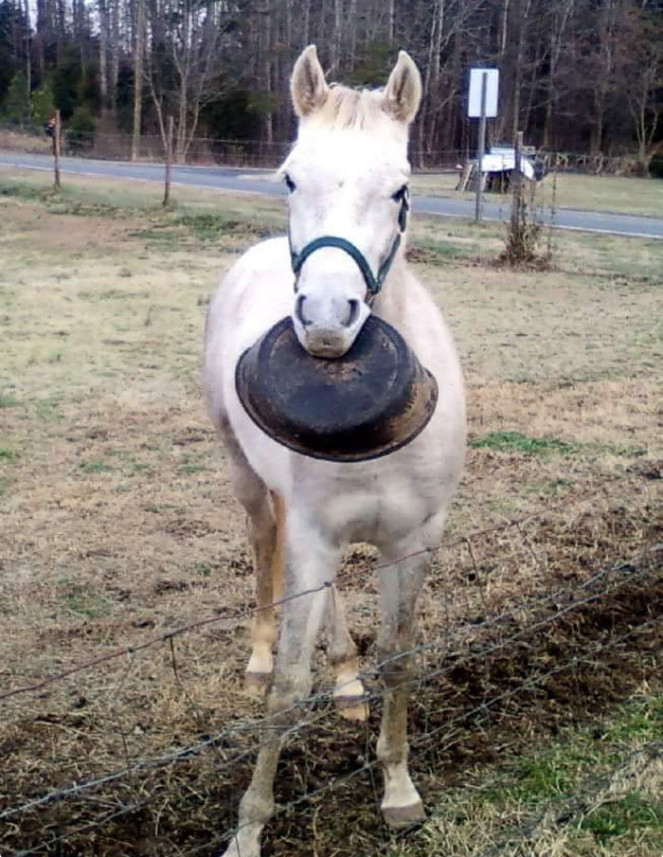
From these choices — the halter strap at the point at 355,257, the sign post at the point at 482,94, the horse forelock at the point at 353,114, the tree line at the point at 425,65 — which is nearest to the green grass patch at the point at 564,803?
the halter strap at the point at 355,257

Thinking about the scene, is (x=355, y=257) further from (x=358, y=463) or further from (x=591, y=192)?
(x=591, y=192)

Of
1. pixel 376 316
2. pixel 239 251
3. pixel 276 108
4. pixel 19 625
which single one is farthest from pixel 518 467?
pixel 276 108

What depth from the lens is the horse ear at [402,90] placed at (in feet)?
9.37

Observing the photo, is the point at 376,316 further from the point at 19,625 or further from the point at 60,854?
the point at 19,625

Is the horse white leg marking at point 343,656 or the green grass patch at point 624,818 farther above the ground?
the horse white leg marking at point 343,656

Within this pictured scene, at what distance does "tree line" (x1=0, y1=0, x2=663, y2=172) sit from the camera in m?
40.4

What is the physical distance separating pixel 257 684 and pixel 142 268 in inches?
404

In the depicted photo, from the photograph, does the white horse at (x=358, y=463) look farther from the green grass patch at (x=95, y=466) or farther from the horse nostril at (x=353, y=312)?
the green grass patch at (x=95, y=466)

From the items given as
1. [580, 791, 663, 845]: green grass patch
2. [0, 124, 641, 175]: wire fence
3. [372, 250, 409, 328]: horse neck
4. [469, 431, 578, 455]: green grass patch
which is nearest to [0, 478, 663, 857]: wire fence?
[580, 791, 663, 845]: green grass patch

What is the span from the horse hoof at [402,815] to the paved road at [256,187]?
11.0 m

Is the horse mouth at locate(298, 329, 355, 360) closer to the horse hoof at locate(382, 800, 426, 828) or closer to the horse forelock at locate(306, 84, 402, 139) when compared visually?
the horse forelock at locate(306, 84, 402, 139)

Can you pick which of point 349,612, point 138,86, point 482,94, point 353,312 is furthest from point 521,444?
point 138,86

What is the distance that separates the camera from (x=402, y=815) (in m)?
3.19

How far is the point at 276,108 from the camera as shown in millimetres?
41719
